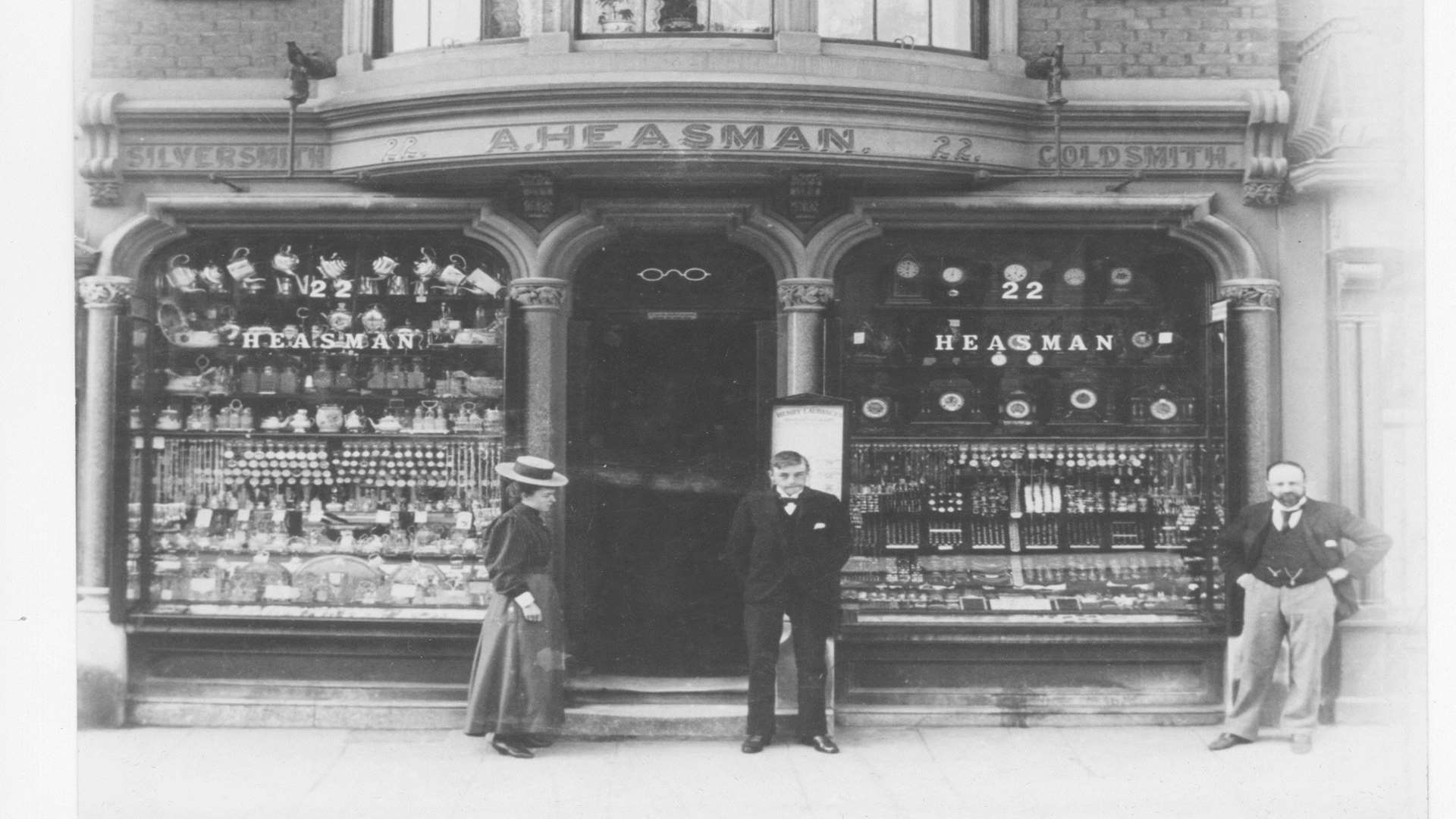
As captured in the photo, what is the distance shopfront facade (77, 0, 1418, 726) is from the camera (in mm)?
8125

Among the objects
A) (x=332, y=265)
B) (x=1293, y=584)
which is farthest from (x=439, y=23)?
(x=1293, y=584)

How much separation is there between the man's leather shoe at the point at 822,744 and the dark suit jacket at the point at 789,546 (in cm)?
81

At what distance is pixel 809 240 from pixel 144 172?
427 centimetres

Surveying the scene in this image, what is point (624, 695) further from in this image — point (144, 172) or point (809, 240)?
point (144, 172)

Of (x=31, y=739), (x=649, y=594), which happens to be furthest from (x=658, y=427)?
(x=31, y=739)

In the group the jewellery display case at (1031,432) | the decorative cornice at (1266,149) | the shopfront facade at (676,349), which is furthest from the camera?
the jewellery display case at (1031,432)

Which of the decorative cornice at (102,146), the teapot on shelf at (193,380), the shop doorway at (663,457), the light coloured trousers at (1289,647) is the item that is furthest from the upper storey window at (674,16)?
the light coloured trousers at (1289,647)

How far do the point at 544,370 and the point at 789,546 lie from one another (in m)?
1.92

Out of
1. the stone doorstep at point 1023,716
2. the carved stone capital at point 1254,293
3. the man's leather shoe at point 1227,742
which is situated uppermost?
the carved stone capital at point 1254,293

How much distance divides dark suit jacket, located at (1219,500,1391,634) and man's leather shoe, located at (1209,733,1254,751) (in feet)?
3.14

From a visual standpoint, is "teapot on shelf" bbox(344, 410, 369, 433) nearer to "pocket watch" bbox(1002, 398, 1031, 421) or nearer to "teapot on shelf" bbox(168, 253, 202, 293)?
"teapot on shelf" bbox(168, 253, 202, 293)

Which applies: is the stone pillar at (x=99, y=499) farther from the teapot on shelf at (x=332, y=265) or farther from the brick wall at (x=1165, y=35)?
the brick wall at (x=1165, y=35)

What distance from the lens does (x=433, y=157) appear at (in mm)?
8055

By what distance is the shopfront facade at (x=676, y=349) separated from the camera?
8.12m
